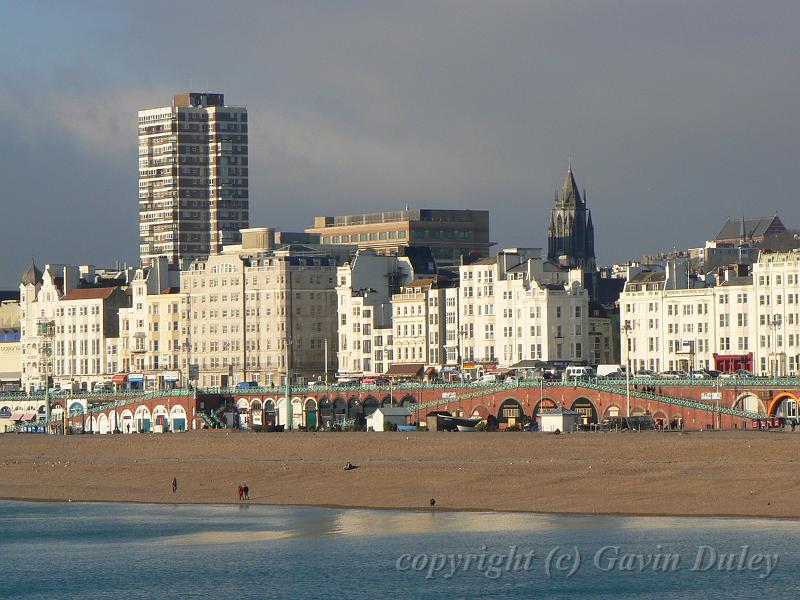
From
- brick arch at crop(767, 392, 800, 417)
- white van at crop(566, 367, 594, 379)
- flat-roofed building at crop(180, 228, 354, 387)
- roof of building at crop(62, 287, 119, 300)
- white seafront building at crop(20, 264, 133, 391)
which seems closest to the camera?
brick arch at crop(767, 392, 800, 417)

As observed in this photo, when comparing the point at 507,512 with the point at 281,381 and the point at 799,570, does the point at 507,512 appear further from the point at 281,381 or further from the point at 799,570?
the point at 281,381

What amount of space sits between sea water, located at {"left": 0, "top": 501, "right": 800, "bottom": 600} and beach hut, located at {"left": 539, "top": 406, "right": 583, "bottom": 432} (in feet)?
106

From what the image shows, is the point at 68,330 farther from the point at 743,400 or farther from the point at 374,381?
the point at 743,400

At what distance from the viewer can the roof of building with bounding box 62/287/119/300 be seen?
182 meters

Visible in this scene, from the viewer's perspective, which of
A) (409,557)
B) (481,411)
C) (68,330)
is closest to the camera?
(409,557)

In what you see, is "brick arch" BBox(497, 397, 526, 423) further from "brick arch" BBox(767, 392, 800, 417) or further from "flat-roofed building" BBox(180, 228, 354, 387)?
"flat-roofed building" BBox(180, 228, 354, 387)

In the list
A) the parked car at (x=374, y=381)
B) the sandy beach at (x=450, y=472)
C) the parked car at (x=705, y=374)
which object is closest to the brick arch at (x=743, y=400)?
the parked car at (x=705, y=374)

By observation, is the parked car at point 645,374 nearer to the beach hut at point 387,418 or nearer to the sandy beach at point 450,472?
the beach hut at point 387,418

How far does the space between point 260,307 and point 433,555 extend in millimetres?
104435

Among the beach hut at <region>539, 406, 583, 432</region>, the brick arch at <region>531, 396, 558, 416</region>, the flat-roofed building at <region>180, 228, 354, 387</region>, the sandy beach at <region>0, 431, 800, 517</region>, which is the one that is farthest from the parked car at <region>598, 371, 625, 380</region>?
the flat-roofed building at <region>180, 228, 354, 387</region>

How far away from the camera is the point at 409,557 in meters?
65.8

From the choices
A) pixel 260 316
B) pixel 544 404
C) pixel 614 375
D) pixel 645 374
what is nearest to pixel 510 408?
pixel 544 404

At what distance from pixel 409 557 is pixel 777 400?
53.6 metres

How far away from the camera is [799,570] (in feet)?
196
